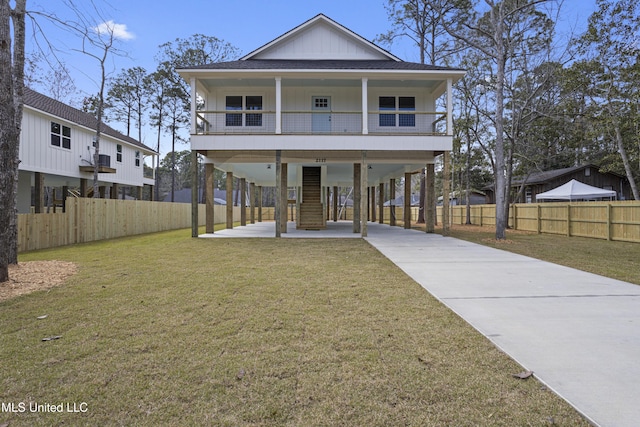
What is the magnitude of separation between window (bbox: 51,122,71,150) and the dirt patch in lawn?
1169 cm

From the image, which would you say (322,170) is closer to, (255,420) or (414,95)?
(414,95)

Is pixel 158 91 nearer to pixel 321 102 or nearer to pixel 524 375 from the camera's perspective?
pixel 321 102

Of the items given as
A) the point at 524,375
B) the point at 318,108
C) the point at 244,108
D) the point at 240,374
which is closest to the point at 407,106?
the point at 318,108

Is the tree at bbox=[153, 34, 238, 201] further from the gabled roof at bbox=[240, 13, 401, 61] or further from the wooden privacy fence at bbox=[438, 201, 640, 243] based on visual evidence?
the wooden privacy fence at bbox=[438, 201, 640, 243]

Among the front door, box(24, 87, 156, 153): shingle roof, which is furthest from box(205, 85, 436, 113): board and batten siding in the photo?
box(24, 87, 156, 153): shingle roof

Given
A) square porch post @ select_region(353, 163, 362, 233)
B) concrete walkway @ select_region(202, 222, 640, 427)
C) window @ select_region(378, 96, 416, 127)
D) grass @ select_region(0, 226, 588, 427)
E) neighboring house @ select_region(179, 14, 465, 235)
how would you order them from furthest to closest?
square porch post @ select_region(353, 163, 362, 233) → window @ select_region(378, 96, 416, 127) → neighboring house @ select_region(179, 14, 465, 235) → concrete walkway @ select_region(202, 222, 640, 427) → grass @ select_region(0, 226, 588, 427)

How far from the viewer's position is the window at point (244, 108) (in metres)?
14.4

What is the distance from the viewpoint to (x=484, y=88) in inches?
851

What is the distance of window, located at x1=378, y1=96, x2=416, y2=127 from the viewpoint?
48.0 ft

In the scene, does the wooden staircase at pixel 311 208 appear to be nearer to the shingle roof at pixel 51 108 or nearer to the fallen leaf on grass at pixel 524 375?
the shingle roof at pixel 51 108

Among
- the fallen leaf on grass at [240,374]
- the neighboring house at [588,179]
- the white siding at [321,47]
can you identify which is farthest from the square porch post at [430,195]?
the neighboring house at [588,179]

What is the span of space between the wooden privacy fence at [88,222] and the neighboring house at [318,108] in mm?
3860

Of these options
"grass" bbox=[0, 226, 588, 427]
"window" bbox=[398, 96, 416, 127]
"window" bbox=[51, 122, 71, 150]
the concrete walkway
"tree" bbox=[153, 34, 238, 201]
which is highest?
"tree" bbox=[153, 34, 238, 201]

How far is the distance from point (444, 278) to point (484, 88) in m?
19.5
